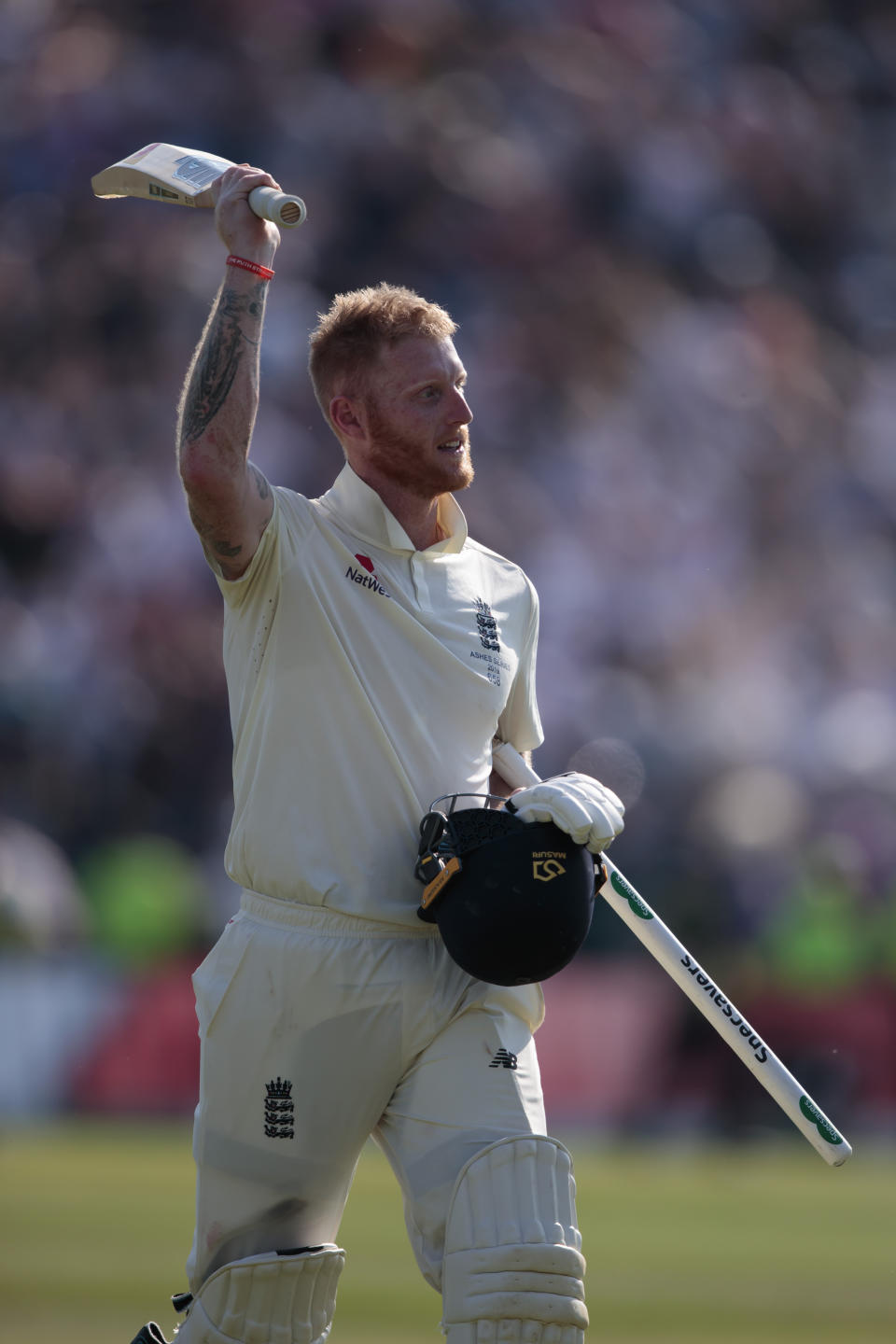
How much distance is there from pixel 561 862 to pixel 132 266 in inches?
655

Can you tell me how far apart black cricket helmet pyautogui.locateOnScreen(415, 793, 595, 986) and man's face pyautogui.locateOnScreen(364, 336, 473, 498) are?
723 mm

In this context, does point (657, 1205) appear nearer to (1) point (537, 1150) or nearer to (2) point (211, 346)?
(1) point (537, 1150)

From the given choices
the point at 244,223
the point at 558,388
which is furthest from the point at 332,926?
the point at 558,388

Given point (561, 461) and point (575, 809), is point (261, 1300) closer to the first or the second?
point (575, 809)

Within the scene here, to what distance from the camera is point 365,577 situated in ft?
11.7

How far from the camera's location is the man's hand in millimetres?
3314

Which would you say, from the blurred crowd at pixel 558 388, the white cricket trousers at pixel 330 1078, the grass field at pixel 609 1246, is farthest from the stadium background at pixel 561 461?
the white cricket trousers at pixel 330 1078

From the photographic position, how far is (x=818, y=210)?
72.9ft

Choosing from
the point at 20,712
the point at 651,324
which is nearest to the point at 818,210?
the point at 651,324

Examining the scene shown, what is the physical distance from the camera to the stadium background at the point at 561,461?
12383mm

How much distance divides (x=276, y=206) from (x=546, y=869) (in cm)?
128

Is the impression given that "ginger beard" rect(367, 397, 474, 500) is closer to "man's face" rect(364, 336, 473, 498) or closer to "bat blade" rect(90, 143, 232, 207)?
"man's face" rect(364, 336, 473, 498)

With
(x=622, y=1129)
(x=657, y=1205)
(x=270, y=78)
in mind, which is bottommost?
(x=622, y=1129)

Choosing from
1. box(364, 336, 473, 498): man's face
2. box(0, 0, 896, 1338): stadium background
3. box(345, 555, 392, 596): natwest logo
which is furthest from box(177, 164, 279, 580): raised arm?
box(0, 0, 896, 1338): stadium background
